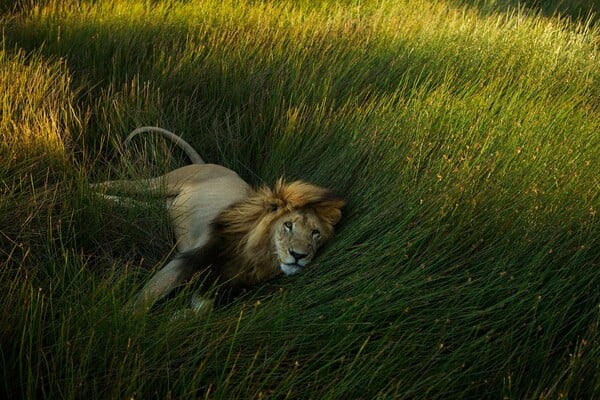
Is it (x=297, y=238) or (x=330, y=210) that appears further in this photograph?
(x=330, y=210)

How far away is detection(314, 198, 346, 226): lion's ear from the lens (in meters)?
3.58

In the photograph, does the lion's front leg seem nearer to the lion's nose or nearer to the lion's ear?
the lion's nose

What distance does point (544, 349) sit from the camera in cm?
288

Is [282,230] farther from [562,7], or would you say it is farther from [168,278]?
[562,7]

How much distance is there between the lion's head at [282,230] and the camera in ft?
11.3

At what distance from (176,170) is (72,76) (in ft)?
3.32

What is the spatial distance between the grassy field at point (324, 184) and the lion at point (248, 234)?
0.37ft

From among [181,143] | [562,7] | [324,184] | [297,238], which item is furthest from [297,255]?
[562,7]

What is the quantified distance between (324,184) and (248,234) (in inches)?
26.7

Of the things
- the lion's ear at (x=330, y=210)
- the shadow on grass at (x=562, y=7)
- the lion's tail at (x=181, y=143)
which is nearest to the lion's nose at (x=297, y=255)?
the lion's ear at (x=330, y=210)

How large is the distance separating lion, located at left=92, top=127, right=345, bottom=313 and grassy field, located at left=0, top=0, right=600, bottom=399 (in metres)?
0.11

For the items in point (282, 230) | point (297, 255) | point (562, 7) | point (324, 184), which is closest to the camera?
point (297, 255)

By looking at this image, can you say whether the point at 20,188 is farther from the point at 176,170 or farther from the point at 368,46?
the point at 368,46

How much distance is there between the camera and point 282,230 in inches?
139
